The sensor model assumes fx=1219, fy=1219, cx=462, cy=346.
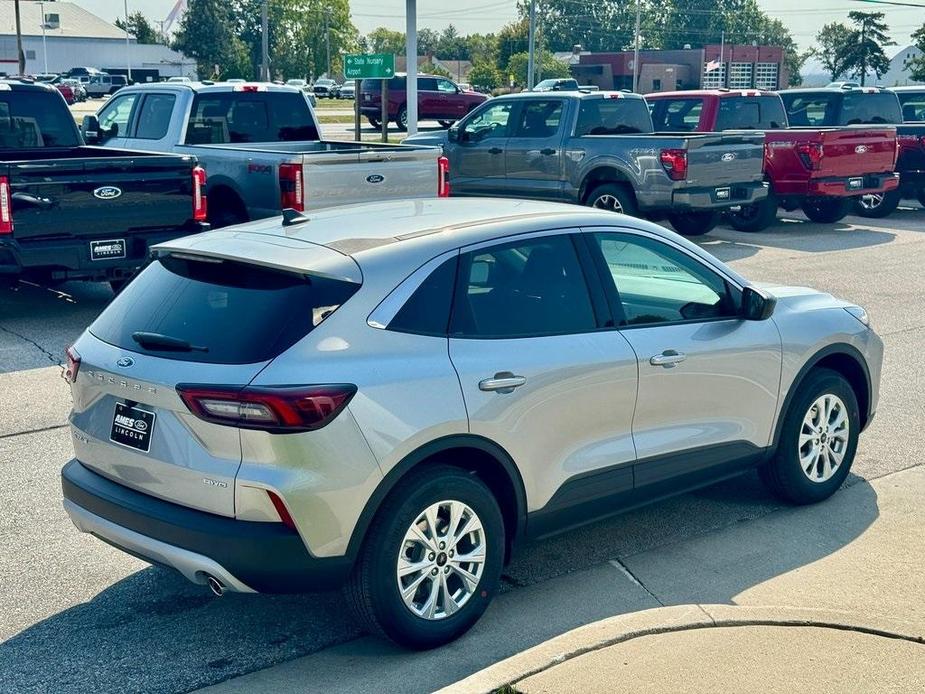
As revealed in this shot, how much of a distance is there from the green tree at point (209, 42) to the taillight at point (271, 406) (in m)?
111

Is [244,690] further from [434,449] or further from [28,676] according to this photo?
[434,449]

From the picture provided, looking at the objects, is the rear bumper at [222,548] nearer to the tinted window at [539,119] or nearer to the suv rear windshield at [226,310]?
the suv rear windshield at [226,310]

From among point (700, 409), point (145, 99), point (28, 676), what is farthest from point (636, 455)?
point (145, 99)

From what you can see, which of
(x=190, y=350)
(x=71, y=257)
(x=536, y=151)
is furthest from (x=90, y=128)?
(x=190, y=350)

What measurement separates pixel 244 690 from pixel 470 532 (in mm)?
1022

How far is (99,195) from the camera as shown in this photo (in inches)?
401

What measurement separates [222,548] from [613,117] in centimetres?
1343

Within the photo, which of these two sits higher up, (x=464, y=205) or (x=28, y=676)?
(x=464, y=205)

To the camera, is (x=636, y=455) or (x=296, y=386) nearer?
(x=296, y=386)

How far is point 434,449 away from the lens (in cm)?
452

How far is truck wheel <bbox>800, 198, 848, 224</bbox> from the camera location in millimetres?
19016

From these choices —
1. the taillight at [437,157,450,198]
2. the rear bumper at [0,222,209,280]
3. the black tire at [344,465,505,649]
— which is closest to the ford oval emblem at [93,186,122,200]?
the rear bumper at [0,222,209,280]

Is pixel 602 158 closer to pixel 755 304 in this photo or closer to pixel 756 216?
pixel 756 216

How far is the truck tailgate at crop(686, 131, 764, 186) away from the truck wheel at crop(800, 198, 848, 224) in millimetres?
3085
